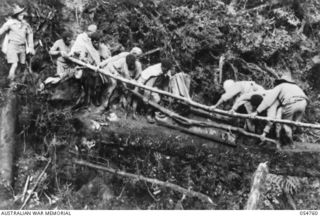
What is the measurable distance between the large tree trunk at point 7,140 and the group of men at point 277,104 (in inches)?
156

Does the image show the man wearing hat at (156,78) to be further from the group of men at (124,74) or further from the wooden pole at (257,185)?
the wooden pole at (257,185)

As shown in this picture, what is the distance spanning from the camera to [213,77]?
10.3m

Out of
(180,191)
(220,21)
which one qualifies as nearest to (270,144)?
(180,191)

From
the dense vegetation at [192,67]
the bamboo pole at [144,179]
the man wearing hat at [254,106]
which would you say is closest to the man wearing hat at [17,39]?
the dense vegetation at [192,67]

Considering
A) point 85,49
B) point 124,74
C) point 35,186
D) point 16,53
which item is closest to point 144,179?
point 35,186

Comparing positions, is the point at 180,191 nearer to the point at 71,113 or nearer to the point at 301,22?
the point at 71,113

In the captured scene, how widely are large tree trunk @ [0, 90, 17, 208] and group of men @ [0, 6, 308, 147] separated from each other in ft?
1.88

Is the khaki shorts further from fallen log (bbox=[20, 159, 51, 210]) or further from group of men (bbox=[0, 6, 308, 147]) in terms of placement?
fallen log (bbox=[20, 159, 51, 210])

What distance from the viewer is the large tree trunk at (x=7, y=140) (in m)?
8.23

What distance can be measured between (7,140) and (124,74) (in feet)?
8.74

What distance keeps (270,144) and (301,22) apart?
3.93 m

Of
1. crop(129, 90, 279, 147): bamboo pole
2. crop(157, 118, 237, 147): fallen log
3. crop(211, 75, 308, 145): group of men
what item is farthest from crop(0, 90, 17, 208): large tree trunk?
crop(211, 75, 308, 145): group of men

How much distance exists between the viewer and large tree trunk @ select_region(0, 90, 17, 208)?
8227 millimetres

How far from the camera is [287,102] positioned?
28.6 ft
